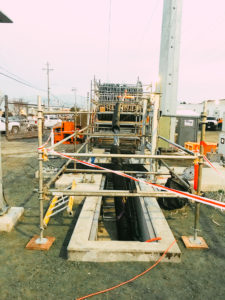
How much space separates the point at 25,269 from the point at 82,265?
2.37ft

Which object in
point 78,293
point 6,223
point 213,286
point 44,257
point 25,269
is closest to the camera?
point 78,293

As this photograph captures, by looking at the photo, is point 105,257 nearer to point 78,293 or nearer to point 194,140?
point 78,293

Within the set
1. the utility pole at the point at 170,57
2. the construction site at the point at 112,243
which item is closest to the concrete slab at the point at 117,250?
the construction site at the point at 112,243

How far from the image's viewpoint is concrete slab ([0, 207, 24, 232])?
3795 mm

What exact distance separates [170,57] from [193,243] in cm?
1041

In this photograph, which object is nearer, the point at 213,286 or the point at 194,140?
the point at 213,286

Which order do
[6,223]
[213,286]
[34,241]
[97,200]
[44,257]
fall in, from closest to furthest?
[213,286] < [44,257] < [34,241] < [6,223] < [97,200]

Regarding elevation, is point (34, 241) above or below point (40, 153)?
below

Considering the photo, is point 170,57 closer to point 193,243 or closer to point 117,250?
point 193,243

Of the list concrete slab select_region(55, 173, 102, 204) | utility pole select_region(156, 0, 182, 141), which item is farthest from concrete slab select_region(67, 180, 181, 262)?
utility pole select_region(156, 0, 182, 141)

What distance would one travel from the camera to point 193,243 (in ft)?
11.6

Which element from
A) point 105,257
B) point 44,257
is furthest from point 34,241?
point 105,257

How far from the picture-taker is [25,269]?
9.59 ft

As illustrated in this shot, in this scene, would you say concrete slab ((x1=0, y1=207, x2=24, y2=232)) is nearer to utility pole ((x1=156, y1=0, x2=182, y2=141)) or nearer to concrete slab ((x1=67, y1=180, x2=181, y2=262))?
concrete slab ((x1=67, y1=180, x2=181, y2=262))
